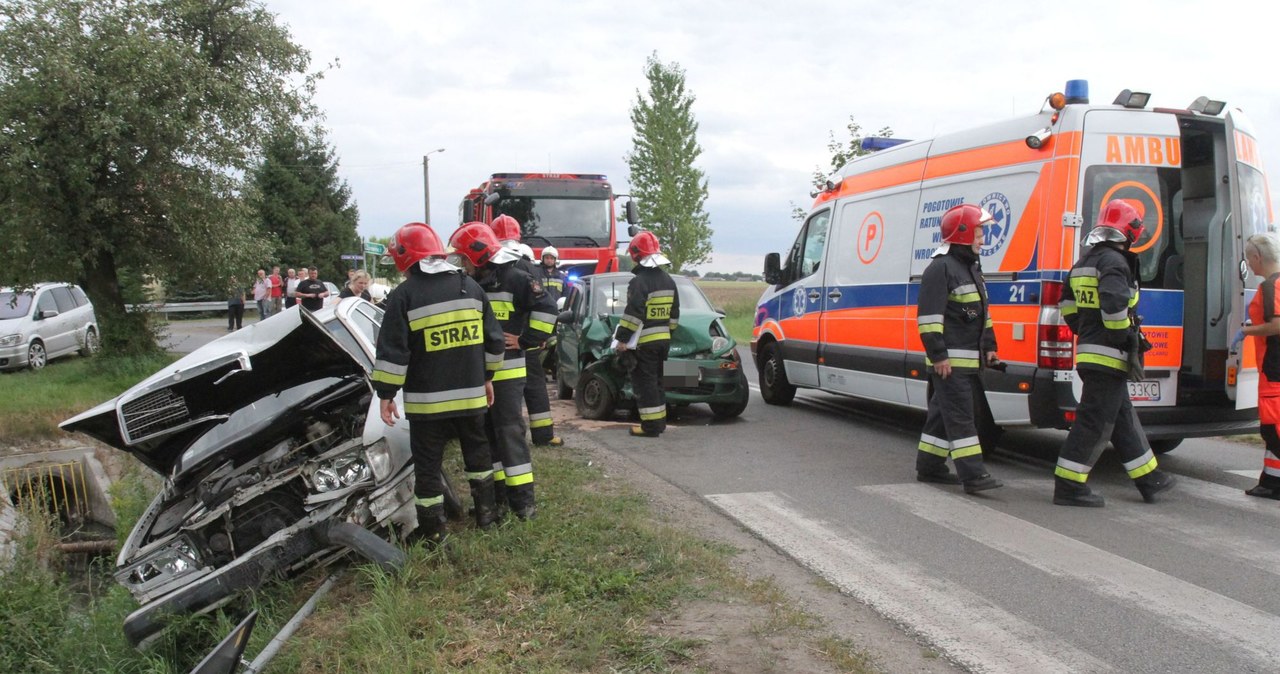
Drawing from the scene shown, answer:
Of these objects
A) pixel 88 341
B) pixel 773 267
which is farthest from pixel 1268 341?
pixel 88 341

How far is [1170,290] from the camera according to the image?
21.4 ft

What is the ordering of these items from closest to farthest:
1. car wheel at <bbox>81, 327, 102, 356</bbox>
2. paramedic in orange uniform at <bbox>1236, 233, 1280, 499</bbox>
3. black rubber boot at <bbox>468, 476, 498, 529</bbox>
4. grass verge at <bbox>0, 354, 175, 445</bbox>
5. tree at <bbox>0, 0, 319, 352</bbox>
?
black rubber boot at <bbox>468, 476, 498, 529</bbox> → paramedic in orange uniform at <bbox>1236, 233, 1280, 499</bbox> → grass verge at <bbox>0, 354, 175, 445</bbox> → tree at <bbox>0, 0, 319, 352</bbox> → car wheel at <bbox>81, 327, 102, 356</bbox>

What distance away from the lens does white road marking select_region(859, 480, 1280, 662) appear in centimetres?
383

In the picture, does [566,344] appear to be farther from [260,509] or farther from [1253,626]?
[1253,626]

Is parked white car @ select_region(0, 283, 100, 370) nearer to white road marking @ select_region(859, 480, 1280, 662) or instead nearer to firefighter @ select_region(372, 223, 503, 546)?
firefighter @ select_region(372, 223, 503, 546)

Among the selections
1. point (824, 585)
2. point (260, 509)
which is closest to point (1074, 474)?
point (824, 585)

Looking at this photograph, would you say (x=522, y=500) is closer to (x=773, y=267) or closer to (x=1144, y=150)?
(x=1144, y=150)

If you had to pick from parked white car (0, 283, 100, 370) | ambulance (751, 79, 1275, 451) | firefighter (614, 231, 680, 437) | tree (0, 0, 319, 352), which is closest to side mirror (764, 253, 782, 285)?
firefighter (614, 231, 680, 437)

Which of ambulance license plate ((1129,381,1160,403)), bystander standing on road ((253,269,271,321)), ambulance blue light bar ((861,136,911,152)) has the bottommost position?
ambulance license plate ((1129,381,1160,403))

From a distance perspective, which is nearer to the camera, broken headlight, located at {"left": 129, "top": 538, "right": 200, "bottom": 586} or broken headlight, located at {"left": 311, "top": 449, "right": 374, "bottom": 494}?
broken headlight, located at {"left": 129, "top": 538, "right": 200, "bottom": 586}

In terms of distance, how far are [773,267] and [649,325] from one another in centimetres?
234

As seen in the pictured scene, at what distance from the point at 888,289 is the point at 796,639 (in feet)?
16.4

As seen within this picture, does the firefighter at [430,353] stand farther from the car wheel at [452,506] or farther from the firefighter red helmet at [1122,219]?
the firefighter red helmet at [1122,219]

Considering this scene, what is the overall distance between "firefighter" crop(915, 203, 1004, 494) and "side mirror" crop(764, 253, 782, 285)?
3649 millimetres
